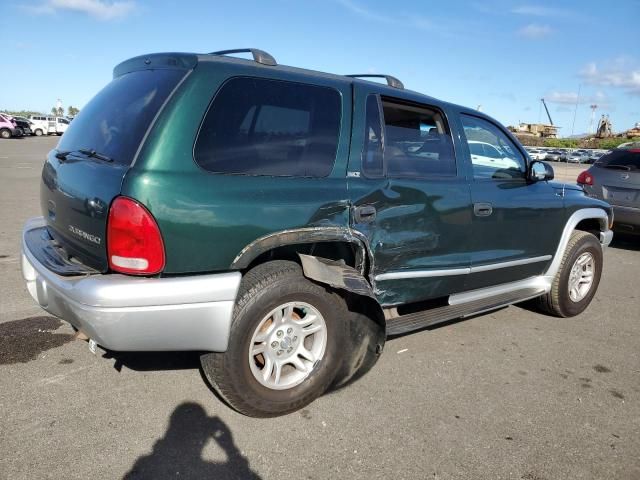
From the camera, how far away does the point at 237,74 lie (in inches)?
105

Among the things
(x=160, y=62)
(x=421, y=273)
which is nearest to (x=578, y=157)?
(x=421, y=273)

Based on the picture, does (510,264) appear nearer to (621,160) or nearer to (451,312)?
(451,312)

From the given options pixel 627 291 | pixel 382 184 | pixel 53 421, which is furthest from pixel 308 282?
pixel 627 291

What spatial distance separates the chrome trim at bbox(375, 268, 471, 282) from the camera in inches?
127

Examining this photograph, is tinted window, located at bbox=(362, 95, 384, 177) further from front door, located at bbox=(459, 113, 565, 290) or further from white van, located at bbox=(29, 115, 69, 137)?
white van, located at bbox=(29, 115, 69, 137)

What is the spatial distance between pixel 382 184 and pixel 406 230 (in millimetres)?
346

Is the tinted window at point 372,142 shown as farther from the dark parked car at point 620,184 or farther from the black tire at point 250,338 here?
the dark parked car at point 620,184

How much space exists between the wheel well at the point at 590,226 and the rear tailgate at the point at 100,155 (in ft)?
13.4

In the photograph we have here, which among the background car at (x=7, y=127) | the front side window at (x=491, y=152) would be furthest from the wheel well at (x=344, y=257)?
the background car at (x=7, y=127)

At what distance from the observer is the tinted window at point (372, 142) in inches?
122

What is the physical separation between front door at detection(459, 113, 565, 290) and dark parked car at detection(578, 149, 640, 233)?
4.00 m

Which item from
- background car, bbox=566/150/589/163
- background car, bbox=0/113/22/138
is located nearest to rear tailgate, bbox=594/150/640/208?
background car, bbox=0/113/22/138

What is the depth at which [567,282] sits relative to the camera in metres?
4.61

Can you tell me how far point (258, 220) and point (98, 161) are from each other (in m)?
0.91
